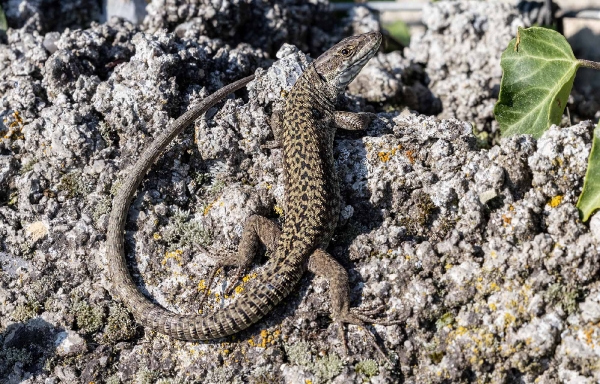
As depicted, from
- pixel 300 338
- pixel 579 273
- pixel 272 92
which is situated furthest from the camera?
pixel 272 92

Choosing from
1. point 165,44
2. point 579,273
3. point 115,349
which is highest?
point 165,44

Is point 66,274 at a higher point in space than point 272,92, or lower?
lower

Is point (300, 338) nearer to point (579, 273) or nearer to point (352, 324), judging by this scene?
point (352, 324)

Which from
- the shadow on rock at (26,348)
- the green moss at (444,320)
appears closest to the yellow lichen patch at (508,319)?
the green moss at (444,320)

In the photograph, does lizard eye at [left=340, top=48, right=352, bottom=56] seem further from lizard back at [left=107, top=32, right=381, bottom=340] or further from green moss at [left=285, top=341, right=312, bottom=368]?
green moss at [left=285, top=341, right=312, bottom=368]

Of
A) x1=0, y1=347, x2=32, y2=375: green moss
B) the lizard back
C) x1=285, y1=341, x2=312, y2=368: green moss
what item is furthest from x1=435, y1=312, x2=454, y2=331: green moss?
x1=0, y1=347, x2=32, y2=375: green moss

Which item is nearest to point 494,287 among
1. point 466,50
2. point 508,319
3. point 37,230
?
point 508,319

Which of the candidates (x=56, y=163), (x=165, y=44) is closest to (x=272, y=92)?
(x=165, y=44)

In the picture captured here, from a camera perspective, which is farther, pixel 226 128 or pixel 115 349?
pixel 226 128
